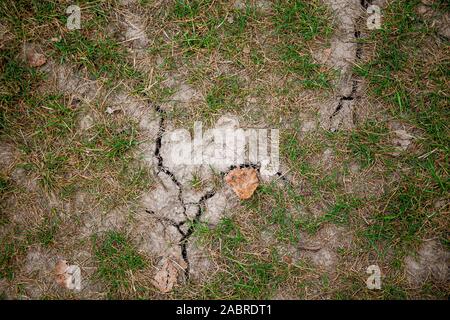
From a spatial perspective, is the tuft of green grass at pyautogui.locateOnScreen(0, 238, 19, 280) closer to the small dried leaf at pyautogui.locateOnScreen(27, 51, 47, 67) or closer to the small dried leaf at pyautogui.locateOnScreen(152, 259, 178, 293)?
the small dried leaf at pyautogui.locateOnScreen(152, 259, 178, 293)

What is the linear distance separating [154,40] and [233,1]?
0.55 m

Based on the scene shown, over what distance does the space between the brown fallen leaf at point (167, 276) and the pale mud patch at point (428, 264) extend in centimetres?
136

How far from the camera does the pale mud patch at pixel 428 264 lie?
2.31 metres

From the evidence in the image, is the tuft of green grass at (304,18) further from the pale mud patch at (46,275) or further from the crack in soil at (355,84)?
the pale mud patch at (46,275)

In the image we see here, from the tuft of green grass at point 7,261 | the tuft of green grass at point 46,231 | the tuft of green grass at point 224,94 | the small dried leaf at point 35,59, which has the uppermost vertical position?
the small dried leaf at point 35,59

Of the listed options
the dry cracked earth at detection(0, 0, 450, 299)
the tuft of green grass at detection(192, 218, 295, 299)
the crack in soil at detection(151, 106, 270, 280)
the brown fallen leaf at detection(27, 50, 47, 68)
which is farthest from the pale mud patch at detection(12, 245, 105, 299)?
the brown fallen leaf at detection(27, 50, 47, 68)

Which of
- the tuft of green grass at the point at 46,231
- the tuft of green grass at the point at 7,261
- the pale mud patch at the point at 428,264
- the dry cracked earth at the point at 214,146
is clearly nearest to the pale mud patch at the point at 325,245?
the dry cracked earth at the point at 214,146

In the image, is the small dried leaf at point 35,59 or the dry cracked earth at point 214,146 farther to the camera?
the small dried leaf at point 35,59

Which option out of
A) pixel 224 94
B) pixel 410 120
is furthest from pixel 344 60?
pixel 224 94

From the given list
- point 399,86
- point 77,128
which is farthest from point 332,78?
point 77,128

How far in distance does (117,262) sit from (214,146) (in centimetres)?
92

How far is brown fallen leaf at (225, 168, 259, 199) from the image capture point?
2332 millimetres

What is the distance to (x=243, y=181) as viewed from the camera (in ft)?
7.66

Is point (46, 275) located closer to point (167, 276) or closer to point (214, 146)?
point (167, 276)
